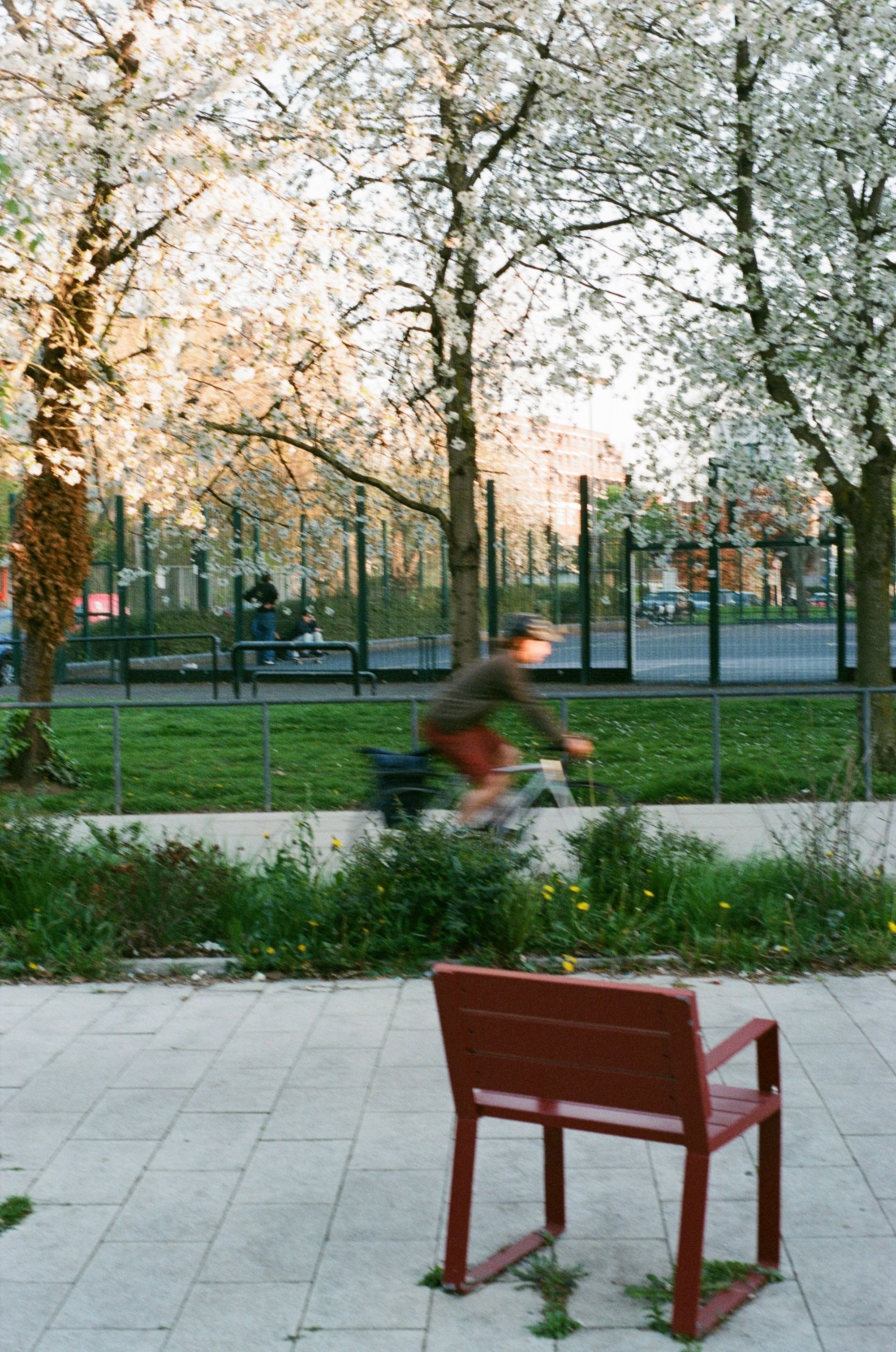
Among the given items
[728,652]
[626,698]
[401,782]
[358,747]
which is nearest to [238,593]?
[728,652]

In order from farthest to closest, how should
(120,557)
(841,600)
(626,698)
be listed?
(120,557)
(841,600)
(626,698)

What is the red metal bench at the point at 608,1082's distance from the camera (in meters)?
3.77

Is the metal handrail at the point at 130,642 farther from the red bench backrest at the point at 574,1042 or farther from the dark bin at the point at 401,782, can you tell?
the red bench backrest at the point at 574,1042

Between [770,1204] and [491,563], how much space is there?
62.8 ft

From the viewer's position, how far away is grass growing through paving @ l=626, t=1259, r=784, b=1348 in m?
3.92

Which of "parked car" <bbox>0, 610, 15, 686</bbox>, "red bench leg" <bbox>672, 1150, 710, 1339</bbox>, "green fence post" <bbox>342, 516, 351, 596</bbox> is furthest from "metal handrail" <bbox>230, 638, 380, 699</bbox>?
"red bench leg" <bbox>672, 1150, 710, 1339</bbox>

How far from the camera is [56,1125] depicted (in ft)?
17.9

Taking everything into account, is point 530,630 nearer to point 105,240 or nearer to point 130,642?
point 105,240

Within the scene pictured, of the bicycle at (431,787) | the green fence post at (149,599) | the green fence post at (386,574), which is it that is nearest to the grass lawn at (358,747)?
the bicycle at (431,787)

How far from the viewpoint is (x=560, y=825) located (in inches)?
404

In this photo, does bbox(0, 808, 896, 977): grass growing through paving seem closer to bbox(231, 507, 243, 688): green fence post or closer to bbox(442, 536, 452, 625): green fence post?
bbox(231, 507, 243, 688): green fence post

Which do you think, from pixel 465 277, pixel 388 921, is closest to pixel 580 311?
pixel 465 277

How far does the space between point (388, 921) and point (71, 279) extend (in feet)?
25.3

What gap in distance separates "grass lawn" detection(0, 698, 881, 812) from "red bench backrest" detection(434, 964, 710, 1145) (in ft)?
19.9
